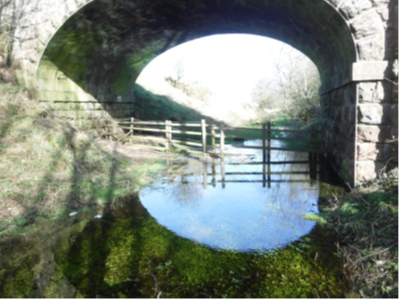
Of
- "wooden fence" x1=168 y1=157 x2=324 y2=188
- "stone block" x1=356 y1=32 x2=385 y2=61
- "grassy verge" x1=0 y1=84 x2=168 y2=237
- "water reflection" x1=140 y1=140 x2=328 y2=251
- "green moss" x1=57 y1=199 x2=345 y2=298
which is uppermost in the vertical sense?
"stone block" x1=356 y1=32 x2=385 y2=61

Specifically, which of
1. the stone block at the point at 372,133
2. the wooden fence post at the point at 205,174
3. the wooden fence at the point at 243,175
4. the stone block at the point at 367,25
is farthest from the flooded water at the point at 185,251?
the stone block at the point at 367,25

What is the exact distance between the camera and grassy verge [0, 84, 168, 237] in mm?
5625

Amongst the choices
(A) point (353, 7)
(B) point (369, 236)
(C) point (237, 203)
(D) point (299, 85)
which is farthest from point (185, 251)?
(D) point (299, 85)

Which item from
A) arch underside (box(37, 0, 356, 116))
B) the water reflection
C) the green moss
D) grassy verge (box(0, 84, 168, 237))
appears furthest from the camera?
arch underside (box(37, 0, 356, 116))

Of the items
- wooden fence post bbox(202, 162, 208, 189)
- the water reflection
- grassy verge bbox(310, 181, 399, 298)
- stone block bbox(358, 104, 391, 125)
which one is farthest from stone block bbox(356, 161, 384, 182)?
wooden fence post bbox(202, 162, 208, 189)

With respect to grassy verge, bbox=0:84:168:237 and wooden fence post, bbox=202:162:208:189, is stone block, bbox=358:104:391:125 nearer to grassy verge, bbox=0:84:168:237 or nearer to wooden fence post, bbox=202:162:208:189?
wooden fence post, bbox=202:162:208:189

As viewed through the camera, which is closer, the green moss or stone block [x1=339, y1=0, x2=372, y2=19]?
the green moss

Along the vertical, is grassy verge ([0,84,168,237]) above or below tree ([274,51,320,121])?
below

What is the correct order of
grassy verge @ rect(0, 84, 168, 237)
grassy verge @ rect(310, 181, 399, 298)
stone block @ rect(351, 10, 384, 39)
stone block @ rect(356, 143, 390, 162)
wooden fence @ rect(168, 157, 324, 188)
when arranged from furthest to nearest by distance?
wooden fence @ rect(168, 157, 324, 188)
stone block @ rect(356, 143, 390, 162)
stone block @ rect(351, 10, 384, 39)
grassy verge @ rect(0, 84, 168, 237)
grassy verge @ rect(310, 181, 399, 298)

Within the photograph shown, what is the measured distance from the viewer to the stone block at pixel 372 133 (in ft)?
19.6

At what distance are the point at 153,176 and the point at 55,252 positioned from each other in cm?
442

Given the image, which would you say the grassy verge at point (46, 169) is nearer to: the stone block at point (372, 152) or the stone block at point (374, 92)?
the stone block at point (372, 152)

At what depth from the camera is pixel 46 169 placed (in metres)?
6.77

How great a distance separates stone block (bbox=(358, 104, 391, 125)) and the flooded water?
1.75 meters
